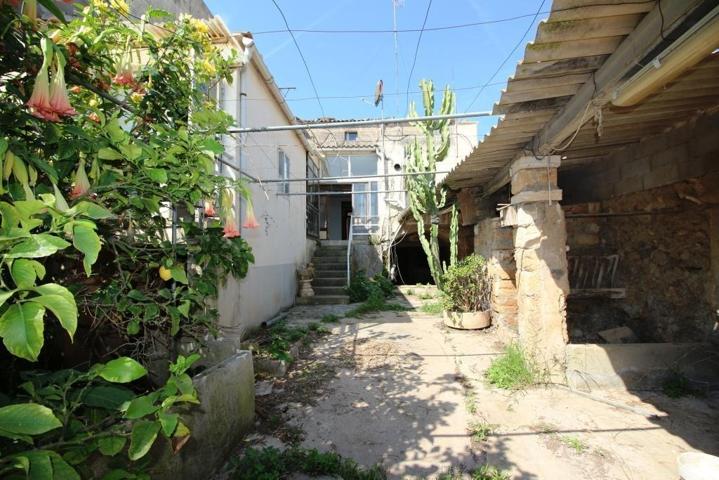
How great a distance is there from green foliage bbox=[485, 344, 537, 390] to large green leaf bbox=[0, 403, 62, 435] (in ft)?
12.8

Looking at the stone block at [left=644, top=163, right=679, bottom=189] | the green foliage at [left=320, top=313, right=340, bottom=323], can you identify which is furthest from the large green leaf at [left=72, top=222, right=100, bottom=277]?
the green foliage at [left=320, top=313, right=340, bottom=323]

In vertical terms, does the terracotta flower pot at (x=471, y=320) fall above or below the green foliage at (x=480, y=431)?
above

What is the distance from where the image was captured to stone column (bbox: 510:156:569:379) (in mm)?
3811

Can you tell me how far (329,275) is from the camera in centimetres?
1052

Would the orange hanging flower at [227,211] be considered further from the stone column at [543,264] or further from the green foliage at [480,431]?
the stone column at [543,264]

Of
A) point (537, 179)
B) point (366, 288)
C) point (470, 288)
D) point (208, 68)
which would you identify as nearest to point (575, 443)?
point (537, 179)

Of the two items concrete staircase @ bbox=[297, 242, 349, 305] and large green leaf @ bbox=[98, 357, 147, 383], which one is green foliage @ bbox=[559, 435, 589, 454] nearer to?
large green leaf @ bbox=[98, 357, 147, 383]

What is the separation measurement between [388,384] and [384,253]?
7.97 meters

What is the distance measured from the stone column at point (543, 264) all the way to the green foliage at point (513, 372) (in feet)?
0.38

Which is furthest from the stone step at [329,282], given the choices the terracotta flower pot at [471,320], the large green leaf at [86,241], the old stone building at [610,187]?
the large green leaf at [86,241]

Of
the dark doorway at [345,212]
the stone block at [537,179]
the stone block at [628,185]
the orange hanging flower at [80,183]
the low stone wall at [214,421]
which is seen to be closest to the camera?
the orange hanging flower at [80,183]

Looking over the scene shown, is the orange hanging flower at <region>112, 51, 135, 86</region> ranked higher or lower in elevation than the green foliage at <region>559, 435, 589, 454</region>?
higher

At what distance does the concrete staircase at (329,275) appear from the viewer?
907 cm

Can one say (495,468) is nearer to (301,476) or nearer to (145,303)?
Result: (301,476)
